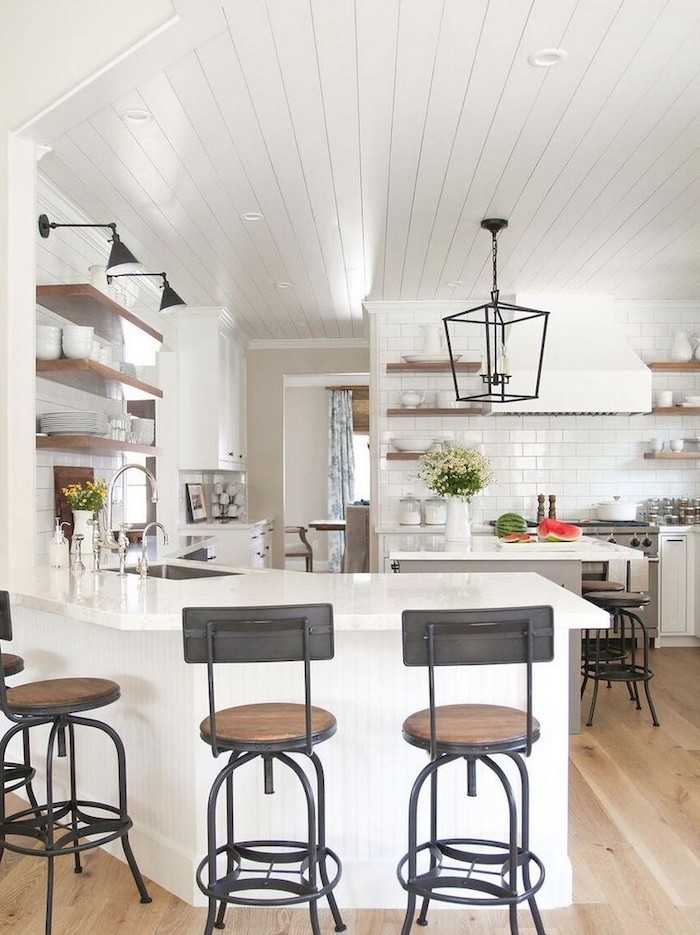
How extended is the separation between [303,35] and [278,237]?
7.49ft

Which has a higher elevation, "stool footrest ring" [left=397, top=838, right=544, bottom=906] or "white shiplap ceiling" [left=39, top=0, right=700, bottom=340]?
"white shiplap ceiling" [left=39, top=0, right=700, bottom=340]

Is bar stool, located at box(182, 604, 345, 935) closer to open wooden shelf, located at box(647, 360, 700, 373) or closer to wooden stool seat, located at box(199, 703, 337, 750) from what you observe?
wooden stool seat, located at box(199, 703, 337, 750)

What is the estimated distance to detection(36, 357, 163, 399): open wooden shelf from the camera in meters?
3.83

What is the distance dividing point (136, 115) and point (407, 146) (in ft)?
3.76

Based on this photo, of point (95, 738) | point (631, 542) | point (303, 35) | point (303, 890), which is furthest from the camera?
point (631, 542)

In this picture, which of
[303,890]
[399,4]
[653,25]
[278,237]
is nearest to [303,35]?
[399,4]

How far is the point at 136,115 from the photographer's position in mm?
3562

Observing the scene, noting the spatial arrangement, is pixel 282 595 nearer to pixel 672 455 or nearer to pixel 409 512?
pixel 409 512

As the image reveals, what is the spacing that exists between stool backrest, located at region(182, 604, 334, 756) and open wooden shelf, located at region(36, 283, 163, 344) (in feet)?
6.96

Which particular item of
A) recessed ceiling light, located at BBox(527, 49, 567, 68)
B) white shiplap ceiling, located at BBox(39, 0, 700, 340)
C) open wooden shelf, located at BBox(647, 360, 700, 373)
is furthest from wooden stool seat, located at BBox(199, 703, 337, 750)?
open wooden shelf, located at BBox(647, 360, 700, 373)

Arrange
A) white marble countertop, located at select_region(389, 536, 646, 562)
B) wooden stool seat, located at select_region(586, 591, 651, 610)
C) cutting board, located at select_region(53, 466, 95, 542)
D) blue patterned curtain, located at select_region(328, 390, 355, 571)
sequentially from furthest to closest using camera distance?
blue patterned curtain, located at select_region(328, 390, 355, 571), wooden stool seat, located at select_region(586, 591, 651, 610), white marble countertop, located at select_region(389, 536, 646, 562), cutting board, located at select_region(53, 466, 95, 542)

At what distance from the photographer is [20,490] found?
138 inches

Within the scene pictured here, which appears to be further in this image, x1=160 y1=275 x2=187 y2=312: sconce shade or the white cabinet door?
the white cabinet door

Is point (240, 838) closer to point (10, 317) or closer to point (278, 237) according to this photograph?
point (10, 317)
